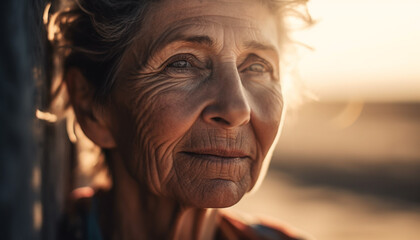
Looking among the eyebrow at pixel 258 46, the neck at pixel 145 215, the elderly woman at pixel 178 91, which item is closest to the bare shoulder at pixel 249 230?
the neck at pixel 145 215

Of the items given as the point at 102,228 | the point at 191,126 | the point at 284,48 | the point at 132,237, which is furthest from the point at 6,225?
the point at 284,48

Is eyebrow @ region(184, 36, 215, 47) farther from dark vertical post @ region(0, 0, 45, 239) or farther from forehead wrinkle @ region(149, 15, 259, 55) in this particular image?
dark vertical post @ region(0, 0, 45, 239)

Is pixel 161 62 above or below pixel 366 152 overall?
above

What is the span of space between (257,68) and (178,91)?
442 mm

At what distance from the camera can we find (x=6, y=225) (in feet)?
3.17

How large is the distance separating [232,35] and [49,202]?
1.48m

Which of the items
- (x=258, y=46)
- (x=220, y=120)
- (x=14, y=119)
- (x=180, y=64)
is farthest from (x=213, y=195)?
(x=14, y=119)

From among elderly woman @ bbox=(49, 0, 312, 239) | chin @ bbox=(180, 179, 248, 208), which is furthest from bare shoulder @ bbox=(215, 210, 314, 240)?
chin @ bbox=(180, 179, 248, 208)

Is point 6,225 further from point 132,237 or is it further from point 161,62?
point 132,237

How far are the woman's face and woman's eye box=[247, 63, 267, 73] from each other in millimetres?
44

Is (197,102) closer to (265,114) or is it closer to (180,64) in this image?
(180,64)

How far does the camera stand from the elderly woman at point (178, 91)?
1666 mm

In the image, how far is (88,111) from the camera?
1970mm

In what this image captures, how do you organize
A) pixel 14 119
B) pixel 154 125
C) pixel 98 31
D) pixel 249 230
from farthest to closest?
pixel 249 230 < pixel 98 31 < pixel 154 125 < pixel 14 119
